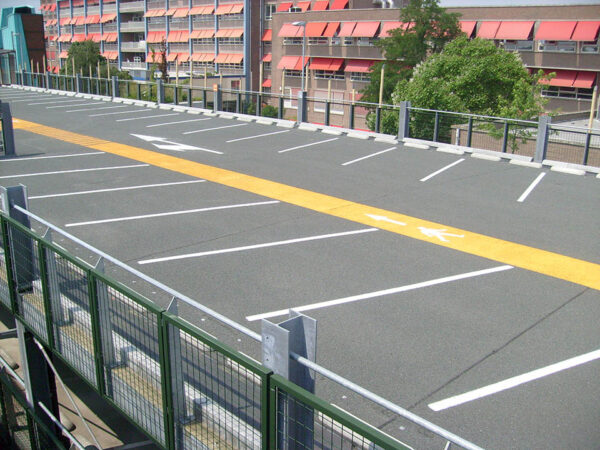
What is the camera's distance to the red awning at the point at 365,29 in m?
62.5

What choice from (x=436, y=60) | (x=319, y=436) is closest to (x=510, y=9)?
(x=436, y=60)

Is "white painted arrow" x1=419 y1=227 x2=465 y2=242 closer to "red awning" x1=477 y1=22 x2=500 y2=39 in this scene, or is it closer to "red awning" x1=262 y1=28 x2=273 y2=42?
"red awning" x1=477 y1=22 x2=500 y2=39

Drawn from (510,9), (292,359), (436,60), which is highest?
(510,9)

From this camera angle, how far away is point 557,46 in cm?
5347

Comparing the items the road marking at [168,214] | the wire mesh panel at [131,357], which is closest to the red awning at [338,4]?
the road marking at [168,214]

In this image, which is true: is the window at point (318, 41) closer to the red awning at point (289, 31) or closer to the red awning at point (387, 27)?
the red awning at point (289, 31)

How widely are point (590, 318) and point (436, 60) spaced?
3075 cm

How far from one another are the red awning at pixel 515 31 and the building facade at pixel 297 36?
0.29 feet

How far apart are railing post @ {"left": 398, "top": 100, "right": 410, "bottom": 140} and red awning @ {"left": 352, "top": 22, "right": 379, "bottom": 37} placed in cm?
4433

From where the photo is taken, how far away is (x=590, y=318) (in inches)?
322

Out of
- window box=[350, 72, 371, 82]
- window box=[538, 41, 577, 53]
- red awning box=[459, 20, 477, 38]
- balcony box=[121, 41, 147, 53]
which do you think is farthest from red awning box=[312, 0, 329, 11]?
balcony box=[121, 41, 147, 53]

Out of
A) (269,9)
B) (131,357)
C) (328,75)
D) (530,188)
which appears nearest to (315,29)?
(328,75)

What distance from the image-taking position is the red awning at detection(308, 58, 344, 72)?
69000 mm

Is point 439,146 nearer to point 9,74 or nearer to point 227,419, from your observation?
point 227,419
